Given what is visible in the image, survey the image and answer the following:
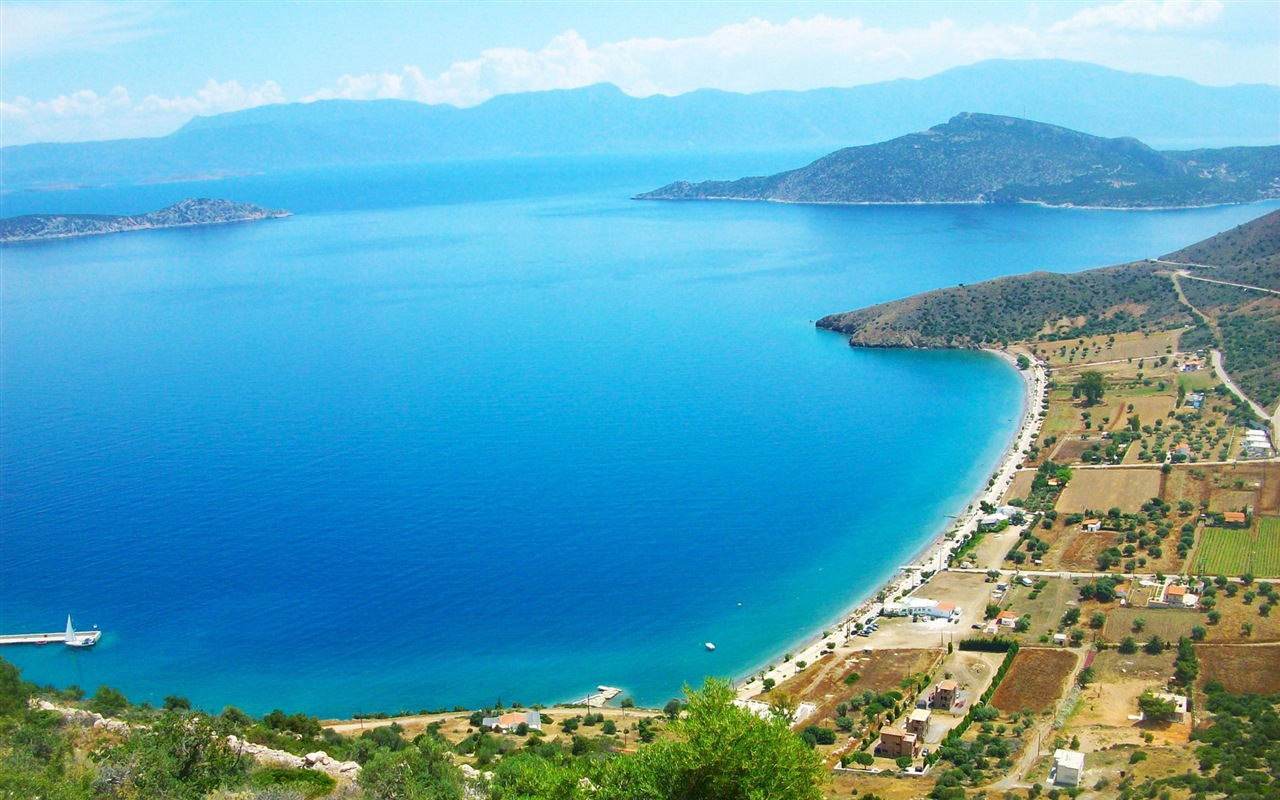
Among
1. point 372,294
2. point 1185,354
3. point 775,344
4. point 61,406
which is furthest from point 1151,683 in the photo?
point 372,294

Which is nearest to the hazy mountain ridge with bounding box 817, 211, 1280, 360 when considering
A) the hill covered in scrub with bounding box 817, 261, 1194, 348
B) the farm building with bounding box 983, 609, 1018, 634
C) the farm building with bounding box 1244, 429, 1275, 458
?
the hill covered in scrub with bounding box 817, 261, 1194, 348

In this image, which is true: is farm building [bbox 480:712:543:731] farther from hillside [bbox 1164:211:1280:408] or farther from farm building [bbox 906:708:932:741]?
hillside [bbox 1164:211:1280:408]

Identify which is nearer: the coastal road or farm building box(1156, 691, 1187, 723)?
farm building box(1156, 691, 1187, 723)

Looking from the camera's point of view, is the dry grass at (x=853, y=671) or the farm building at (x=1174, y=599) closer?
the dry grass at (x=853, y=671)

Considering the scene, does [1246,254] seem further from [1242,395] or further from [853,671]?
[853,671]

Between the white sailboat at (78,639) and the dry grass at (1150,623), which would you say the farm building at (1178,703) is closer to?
the dry grass at (1150,623)

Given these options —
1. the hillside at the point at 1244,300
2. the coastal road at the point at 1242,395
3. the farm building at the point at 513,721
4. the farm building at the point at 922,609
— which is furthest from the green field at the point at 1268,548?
the farm building at the point at 513,721

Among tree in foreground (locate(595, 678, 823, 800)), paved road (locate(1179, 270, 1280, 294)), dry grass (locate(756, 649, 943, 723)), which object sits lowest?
dry grass (locate(756, 649, 943, 723))

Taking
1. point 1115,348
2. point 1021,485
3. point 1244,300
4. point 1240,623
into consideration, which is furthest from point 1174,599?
point 1244,300
